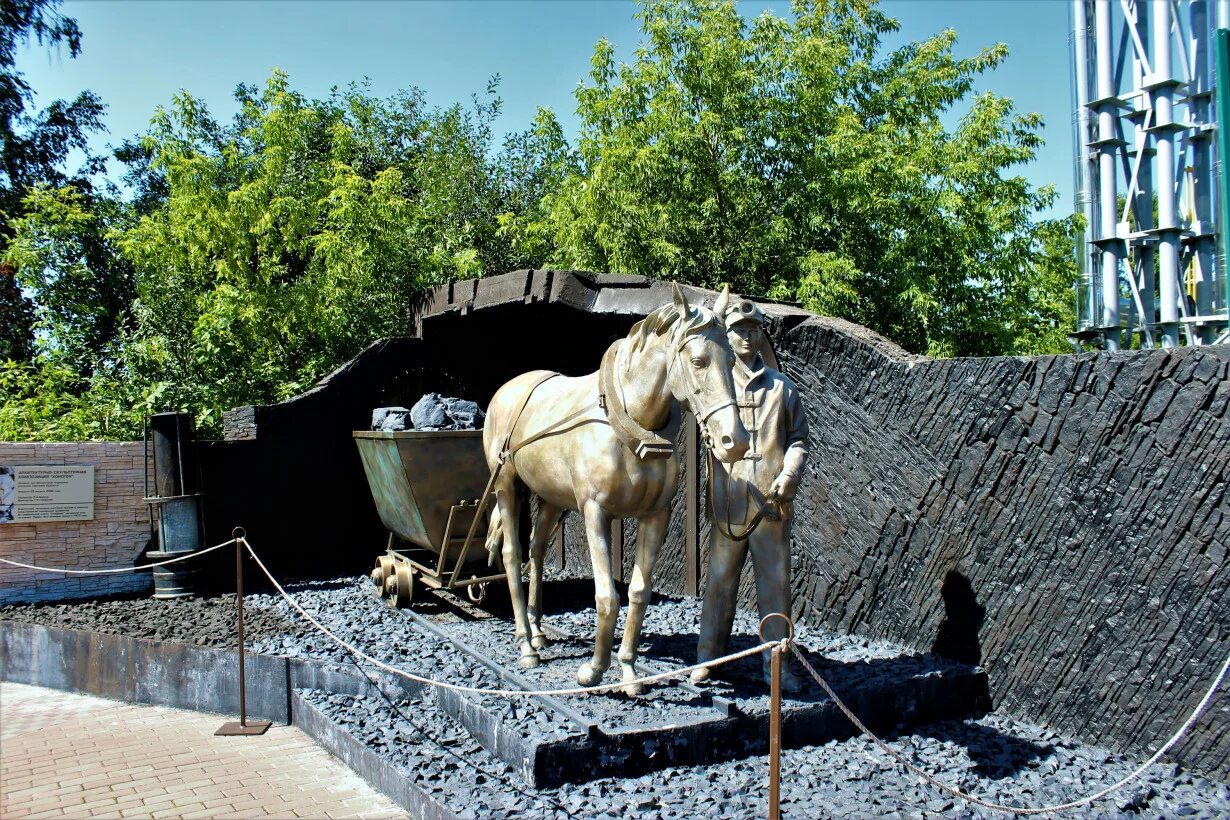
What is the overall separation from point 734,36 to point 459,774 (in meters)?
13.7

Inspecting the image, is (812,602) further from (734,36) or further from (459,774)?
(734,36)

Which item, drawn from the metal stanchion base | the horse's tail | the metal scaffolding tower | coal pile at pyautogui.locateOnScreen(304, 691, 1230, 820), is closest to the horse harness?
coal pile at pyautogui.locateOnScreen(304, 691, 1230, 820)

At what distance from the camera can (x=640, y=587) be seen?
17.3ft

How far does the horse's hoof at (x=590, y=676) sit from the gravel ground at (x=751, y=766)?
174 mm

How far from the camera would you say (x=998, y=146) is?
1469 centimetres

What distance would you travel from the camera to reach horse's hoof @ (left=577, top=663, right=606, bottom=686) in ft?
17.6

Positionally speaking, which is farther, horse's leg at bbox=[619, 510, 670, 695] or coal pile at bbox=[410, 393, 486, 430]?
coal pile at bbox=[410, 393, 486, 430]

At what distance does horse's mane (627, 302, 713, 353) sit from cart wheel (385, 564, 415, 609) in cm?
383

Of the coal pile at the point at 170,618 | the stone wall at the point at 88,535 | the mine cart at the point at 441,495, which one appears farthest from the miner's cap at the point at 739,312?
the stone wall at the point at 88,535

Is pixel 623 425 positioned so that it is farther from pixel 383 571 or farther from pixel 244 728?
pixel 383 571

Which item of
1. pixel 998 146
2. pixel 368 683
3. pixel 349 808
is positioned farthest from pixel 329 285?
pixel 998 146

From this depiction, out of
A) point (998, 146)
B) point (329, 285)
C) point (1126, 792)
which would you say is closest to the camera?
point (1126, 792)

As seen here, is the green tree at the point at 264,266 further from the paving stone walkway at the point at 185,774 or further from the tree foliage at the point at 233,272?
the paving stone walkway at the point at 185,774

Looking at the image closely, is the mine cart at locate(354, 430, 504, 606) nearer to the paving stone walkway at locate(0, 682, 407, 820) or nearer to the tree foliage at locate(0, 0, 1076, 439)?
the paving stone walkway at locate(0, 682, 407, 820)
